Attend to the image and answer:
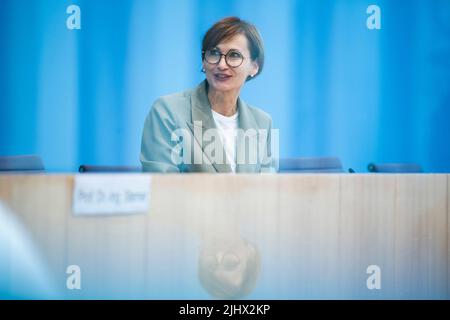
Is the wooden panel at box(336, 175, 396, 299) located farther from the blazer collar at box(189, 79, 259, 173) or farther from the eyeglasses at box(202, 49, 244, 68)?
the eyeglasses at box(202, 49, 244, 68)

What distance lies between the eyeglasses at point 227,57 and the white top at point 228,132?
0.66 ft

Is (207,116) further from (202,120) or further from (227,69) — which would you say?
(227,69)

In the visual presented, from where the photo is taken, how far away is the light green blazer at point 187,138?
170cm

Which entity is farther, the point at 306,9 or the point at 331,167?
the point at 306,9

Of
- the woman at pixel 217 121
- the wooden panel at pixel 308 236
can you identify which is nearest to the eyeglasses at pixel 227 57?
the woman at pixel 217 121

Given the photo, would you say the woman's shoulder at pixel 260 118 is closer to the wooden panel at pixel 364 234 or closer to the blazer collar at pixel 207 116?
the blazer collar at pixel 207 116

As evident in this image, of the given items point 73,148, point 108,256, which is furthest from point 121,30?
point 108,256

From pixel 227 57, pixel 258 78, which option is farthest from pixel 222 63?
pixel 258 78

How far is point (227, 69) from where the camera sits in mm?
1990

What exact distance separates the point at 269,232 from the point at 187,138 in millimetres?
893

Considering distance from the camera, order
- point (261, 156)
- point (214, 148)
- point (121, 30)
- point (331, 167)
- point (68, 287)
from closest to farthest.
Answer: point (68, 287) → point (214, 148) → point (261, 156) → point (331, 167) → point (121, 30)

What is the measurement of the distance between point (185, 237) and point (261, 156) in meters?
1.06

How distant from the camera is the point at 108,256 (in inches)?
34.3

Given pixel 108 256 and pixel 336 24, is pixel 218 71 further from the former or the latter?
pixel 336 24
